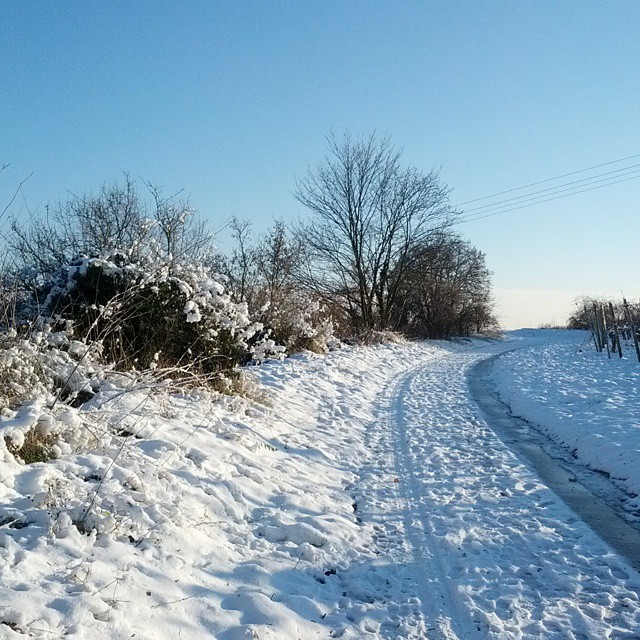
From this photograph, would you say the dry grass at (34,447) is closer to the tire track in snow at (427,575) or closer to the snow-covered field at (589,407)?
the tire track in snow at (427,575)

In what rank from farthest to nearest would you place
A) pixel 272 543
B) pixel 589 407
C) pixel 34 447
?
pixel 589 407, pixel 272 543, pixel 34 447

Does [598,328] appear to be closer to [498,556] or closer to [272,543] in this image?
[498,556]

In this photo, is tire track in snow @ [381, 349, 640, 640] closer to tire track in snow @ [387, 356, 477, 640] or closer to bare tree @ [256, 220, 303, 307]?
tire track in snow @ [387, 356, 477, 640]

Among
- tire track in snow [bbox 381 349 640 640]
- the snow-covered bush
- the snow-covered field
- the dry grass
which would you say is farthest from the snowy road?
the snow-covered bush

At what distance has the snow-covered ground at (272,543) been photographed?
3324 millimetres

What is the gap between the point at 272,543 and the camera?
475 cm

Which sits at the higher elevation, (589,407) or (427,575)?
(589,407)

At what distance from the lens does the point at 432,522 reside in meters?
5.29

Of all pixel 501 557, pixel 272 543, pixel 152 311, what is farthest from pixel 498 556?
pixel 152 311

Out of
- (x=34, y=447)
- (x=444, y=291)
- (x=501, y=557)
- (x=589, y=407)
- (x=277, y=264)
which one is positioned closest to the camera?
(x=501, y=557)

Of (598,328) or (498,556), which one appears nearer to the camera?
(498,556)

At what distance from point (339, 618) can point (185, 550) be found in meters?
1.22

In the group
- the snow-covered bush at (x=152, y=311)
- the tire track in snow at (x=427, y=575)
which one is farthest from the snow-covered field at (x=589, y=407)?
the snow-covered bush at (x=152, y=311)

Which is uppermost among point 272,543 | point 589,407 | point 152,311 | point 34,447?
point 152,311
